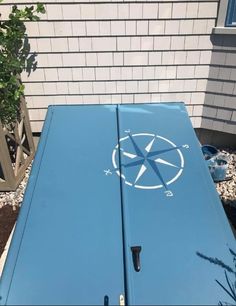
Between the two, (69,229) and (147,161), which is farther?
(147,161)

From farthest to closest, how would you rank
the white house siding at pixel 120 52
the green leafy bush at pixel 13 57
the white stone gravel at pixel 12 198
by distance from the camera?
1. the white stone gravel at pixel 12 198
2. the white house siding at pixel 120 52
3. the green leafy bush at pixel 13 57

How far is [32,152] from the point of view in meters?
5.13

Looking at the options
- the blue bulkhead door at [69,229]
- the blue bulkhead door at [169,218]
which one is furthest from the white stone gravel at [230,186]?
the blue bulkhead door at [69,229]

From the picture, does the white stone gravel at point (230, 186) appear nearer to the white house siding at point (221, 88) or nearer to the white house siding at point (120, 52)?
the white house siding at point (221, 88)

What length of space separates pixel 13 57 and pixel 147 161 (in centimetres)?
229

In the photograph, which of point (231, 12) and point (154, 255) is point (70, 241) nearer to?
point (154, 255)

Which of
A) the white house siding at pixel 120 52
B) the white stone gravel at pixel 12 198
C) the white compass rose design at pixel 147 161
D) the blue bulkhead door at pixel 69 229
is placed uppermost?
the white house siding at pixel 120 52

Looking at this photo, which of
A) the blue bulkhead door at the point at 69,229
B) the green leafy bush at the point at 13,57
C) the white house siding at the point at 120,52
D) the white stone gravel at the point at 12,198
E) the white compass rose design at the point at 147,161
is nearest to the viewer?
the blue bulkhead door at the point at 69,229

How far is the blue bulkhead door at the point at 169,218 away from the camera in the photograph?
214 centimetres

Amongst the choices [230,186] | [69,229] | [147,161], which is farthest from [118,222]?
[230,186]

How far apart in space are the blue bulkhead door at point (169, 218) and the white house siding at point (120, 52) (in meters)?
1.01

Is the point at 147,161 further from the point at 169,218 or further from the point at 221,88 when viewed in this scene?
the point at 221,88

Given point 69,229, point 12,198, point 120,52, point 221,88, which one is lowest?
point 12,198

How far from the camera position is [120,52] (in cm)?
449
